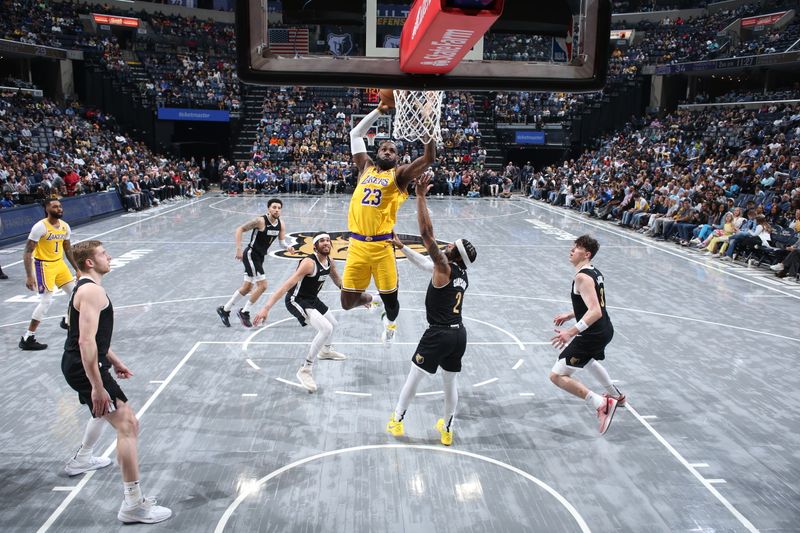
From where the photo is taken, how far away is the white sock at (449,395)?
5.66 m

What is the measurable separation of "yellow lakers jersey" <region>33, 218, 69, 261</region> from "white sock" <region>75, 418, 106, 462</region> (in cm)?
408

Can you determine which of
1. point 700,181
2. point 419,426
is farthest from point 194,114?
point 419,426

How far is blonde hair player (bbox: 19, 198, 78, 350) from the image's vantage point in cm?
813

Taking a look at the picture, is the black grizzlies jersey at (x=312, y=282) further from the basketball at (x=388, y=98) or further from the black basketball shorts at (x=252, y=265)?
the black basketball shorts at (x=252, y=265)

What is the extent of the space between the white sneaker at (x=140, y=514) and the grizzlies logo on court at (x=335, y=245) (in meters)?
9.22

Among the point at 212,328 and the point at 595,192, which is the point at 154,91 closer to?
the point at 595,192

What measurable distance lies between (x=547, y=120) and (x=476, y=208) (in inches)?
486

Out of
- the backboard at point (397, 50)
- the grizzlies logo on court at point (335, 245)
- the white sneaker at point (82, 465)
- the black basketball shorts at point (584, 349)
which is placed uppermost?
the backboard at point (397, 50)

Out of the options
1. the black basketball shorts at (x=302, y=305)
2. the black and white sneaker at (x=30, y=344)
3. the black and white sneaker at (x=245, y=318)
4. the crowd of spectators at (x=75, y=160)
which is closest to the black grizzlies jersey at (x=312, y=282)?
the black basketball shorts at (x=302, y=305)

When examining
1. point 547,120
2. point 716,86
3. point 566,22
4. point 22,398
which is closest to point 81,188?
point 22,398

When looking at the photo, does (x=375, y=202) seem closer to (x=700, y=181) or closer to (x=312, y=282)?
(x=312, y=282)

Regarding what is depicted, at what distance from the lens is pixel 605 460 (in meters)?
5.52

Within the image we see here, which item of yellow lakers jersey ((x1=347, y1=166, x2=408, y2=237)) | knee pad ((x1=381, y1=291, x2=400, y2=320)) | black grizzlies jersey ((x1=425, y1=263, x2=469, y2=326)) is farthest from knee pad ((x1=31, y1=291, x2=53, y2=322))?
black grizzlies jersey ((x1=425, y1=263, x2=469, y2=326))

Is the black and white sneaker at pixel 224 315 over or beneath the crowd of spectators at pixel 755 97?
beneath
